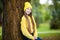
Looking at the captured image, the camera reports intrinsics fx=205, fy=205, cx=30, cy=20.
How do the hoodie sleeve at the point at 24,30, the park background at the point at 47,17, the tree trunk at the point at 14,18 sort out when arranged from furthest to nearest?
the park background at the point at 47,17 → the tree trunk at the point at 14,18 → the hoodie sleeve at the point at 24,30

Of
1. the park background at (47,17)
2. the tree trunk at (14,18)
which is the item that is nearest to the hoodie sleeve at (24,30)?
the tree trunk at (14,18)

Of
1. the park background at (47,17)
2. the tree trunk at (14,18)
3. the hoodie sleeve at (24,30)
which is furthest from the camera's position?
the park background at (47,17)

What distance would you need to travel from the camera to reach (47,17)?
6.61 m

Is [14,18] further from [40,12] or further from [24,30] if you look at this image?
[40,12]

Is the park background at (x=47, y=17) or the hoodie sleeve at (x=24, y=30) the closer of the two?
the hoodie sleeve at (x=24, y=30)

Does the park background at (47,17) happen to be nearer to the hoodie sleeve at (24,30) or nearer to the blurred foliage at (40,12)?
the blurred foliage at (40,12)

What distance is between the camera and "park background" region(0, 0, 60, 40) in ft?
21.3

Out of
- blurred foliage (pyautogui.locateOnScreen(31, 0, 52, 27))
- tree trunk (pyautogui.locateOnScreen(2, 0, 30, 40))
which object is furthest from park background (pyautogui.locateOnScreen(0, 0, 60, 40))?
tree trunk (pyautogui.locateOnScreen(2, 0, 30, 40))

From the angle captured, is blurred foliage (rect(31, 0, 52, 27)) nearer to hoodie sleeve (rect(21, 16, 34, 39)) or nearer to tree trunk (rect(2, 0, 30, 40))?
tree trunk (rect(2, 0, 30, 40))

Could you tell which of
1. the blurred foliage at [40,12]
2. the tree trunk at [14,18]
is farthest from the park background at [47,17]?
the tree trunk at [14,18]

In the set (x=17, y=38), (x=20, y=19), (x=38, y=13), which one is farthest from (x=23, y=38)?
(x=38, y=13)

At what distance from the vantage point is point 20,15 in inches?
128

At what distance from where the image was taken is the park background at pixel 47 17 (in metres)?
6.48

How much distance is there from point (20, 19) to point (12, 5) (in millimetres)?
258
